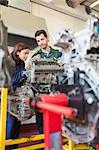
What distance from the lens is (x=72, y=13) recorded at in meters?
4.89

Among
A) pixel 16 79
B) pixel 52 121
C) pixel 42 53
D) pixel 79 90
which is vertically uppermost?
pixel 42 53

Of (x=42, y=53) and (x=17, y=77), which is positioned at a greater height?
(x=42, y=53)

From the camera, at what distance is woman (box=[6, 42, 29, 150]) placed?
2.22m

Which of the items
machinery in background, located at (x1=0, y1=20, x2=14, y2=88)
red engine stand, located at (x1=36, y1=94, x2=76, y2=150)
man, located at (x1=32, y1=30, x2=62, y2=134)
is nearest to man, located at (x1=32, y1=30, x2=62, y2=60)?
man, located at (x1=32, y1=30, x2=62, y2=134)

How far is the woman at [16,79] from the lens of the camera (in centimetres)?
222

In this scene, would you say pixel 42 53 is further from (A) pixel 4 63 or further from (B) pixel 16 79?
(A) pixel 4 63

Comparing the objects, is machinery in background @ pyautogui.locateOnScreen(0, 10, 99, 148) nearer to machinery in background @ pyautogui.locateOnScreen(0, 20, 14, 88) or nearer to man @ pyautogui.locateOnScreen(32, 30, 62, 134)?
machinery in background @ pyautogui.locateOnScreen(0, 20, 14, 88)

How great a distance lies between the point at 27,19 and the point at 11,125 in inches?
85.3

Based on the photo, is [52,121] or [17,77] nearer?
[52,121]

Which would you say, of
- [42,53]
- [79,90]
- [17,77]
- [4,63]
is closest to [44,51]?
[42,53]

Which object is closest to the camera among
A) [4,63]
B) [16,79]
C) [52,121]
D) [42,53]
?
[52,121]

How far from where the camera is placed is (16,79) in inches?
87.5

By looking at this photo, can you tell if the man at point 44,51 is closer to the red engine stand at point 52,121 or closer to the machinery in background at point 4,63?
the machinery in background at point 4,63

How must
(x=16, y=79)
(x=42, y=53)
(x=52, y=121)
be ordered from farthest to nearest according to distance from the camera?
1. (x=42, y=53)
2. (x=16, y=79)
3. (x=52, y=121)
